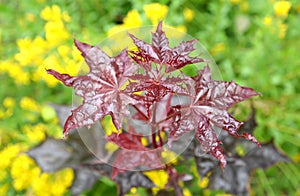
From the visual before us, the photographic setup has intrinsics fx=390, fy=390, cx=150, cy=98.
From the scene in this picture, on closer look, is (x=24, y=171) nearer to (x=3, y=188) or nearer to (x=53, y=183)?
(x=53, y=183)

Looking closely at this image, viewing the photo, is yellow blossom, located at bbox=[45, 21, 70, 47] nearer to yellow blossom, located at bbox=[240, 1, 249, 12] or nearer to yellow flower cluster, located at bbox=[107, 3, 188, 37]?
yellow flower cluster, located at bbox=[107, 3, 188, 37]

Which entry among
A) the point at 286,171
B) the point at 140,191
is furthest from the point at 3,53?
the point at 286,171

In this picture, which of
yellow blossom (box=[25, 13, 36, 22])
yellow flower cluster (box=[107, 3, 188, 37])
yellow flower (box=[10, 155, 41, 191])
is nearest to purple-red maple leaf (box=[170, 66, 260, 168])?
yellow flower cluster (box=[107, 3, 188, 37])

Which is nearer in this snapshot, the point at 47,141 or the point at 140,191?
the point at 47,141

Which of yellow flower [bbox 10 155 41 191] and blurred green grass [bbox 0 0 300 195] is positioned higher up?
blurred green grass [bbox 0 0 300 195]

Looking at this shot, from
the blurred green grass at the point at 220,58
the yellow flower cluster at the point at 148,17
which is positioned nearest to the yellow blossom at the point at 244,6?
the blurred green grass at the point at 220,58

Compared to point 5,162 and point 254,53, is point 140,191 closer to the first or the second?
point 5,162
